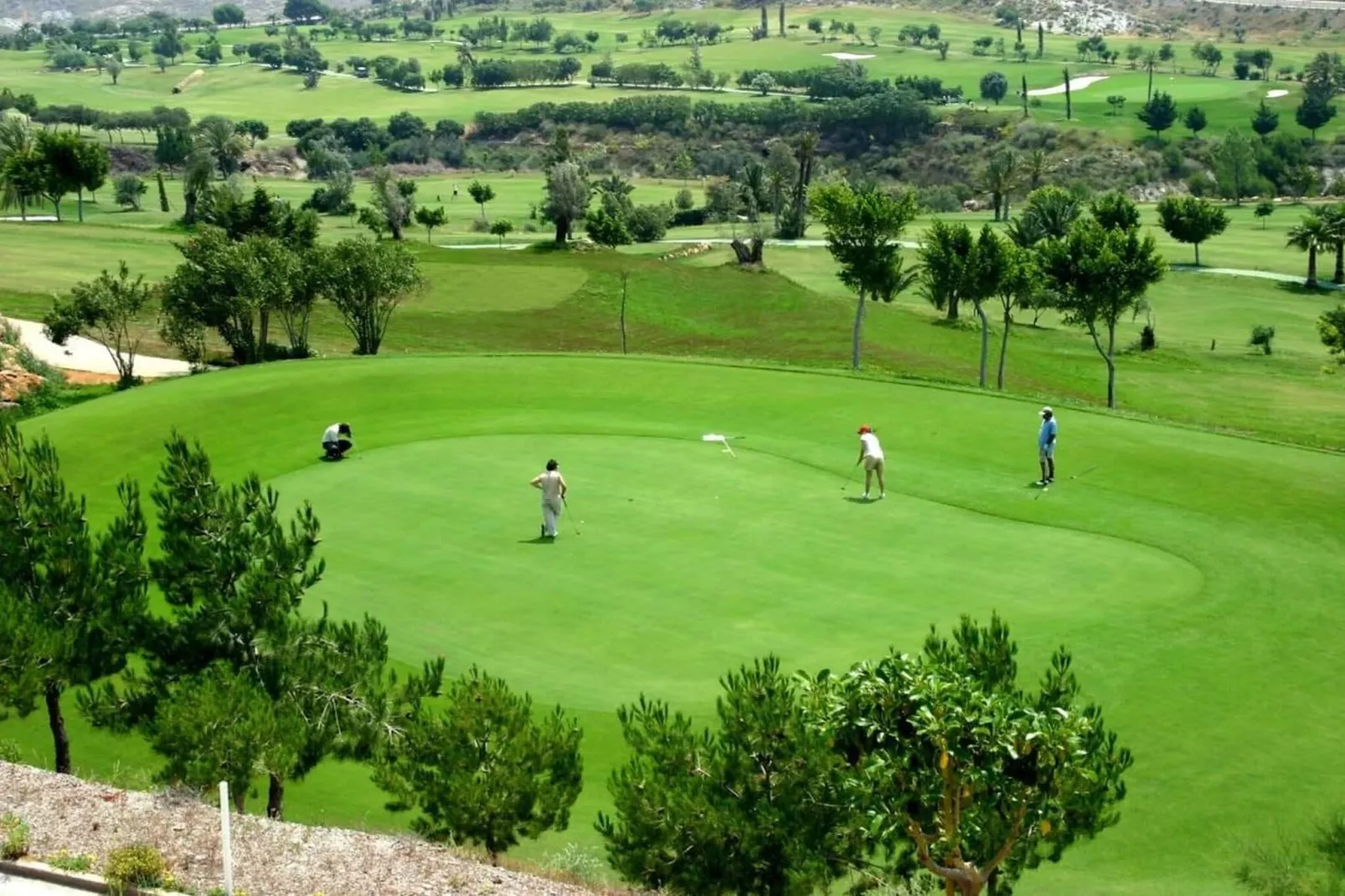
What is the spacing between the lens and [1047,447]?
33.8 m

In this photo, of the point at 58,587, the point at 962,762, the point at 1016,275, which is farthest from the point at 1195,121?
the point at 962,762

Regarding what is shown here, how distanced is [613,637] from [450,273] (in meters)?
61.2

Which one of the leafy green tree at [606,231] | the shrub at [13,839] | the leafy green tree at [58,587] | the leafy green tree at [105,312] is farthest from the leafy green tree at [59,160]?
the shrub at [13,839]

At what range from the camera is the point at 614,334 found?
74938 millimetres

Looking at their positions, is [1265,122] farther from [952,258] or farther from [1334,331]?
[952,258]

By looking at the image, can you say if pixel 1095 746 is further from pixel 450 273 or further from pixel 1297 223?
pixel 1297 223

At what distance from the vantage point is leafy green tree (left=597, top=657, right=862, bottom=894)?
16.1 m

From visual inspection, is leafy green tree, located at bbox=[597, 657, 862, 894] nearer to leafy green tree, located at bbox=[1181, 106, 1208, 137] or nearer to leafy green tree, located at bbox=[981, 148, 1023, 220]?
leafy green tree, located at bbox=[981, 148, 1023, 220]

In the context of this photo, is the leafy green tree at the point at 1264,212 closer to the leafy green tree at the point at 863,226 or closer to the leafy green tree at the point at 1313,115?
the leafy green tree at the point at 1313,115

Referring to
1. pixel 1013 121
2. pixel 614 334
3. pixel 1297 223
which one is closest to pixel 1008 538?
pixel 614 334

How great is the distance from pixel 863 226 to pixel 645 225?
6400cm

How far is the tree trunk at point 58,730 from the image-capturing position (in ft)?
69.7

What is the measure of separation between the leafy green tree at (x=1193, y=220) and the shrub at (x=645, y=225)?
36.4 m

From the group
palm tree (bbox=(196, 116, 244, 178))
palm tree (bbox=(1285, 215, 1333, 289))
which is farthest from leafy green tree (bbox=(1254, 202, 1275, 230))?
palm tree (bbox=(196, 116, 244, 178))
